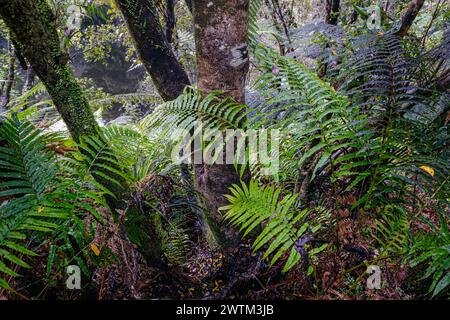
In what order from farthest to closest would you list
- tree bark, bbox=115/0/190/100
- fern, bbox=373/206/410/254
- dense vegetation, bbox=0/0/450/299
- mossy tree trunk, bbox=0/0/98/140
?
tree bark, bbox=115/0/190/100
fern, bbox=373/206/410/254
dense vegetation, bbox=0/0/450/299
mossy tree trunk, bbox=0/0/98/140

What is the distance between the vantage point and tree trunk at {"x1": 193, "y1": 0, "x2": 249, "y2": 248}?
147cm

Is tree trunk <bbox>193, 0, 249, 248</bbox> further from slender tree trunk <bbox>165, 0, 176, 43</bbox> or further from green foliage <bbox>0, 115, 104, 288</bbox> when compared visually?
slender tree trunk <bbox>165, 0, 176, 43</bbox>

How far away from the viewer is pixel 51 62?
1.25 m

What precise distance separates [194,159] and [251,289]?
83 centimetres

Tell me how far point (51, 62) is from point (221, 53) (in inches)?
31.5

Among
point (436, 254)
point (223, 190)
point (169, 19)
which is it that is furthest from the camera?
point (169, 19)

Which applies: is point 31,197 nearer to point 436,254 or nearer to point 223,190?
point 223,190

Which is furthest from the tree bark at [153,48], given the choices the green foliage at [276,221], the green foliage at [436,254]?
the green foliage at [436,254]

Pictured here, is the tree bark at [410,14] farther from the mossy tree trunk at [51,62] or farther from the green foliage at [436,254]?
the mossy tree trunk at [51,62]

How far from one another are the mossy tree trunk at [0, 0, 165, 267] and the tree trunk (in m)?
0.53

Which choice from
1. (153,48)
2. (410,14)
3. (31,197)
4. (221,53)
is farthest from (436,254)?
(153,48)

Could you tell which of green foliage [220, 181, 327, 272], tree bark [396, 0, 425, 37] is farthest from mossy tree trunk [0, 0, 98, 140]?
tree bark [396, 0, 425, 37]

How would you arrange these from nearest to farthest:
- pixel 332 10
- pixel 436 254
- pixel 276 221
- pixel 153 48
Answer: pixel 436 254
pixel 276 221
pixel 153 48
pixel 332 10
